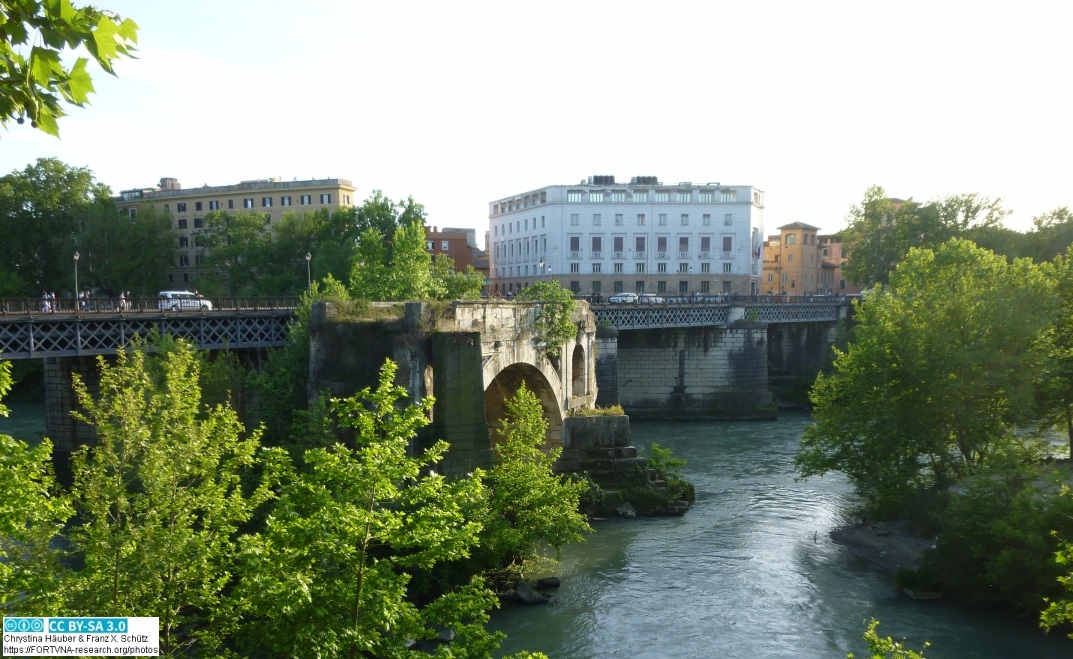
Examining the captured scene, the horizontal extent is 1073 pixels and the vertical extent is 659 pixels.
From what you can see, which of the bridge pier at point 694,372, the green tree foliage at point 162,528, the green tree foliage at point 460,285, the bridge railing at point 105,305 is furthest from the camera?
the bridge pier at point 694,372

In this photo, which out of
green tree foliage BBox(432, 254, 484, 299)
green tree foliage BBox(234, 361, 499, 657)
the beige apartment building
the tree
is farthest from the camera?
the beige apartment building

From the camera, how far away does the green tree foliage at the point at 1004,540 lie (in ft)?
59.4

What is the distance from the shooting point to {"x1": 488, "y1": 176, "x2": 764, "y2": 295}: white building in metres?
76.9

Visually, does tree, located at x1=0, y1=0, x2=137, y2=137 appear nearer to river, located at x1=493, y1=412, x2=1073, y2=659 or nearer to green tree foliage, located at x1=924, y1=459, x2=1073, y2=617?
river, located at x1=493, y1=412, x2=1073, y2=659

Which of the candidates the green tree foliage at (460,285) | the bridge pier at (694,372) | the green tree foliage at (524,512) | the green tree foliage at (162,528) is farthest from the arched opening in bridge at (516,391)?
the bridge pier at (694,372)

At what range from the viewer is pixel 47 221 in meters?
62.8

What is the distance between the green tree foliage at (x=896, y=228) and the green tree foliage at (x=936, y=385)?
111ft

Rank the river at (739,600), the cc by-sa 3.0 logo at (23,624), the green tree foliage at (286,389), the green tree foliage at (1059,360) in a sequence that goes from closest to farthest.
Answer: the cc by-sa 3.0 logo at (23,624), the river at (739,600), the green tree foliage at (286,389), the green tree foliage at (1059,360)

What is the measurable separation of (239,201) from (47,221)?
2423 centimetres

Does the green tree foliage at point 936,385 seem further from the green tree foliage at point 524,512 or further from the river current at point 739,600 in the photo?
the green tree foliage at point 524,512

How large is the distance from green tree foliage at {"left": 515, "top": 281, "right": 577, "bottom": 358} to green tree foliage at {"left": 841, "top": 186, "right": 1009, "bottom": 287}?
123 ft

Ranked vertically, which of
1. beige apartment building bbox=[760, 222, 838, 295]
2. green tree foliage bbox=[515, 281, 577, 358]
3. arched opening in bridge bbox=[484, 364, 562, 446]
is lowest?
arched opening in bridge bbox=[484, 364, 562, 446]

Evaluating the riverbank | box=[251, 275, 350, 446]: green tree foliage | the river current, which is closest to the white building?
the river current

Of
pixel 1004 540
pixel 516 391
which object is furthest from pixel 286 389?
pixel 1004 540
